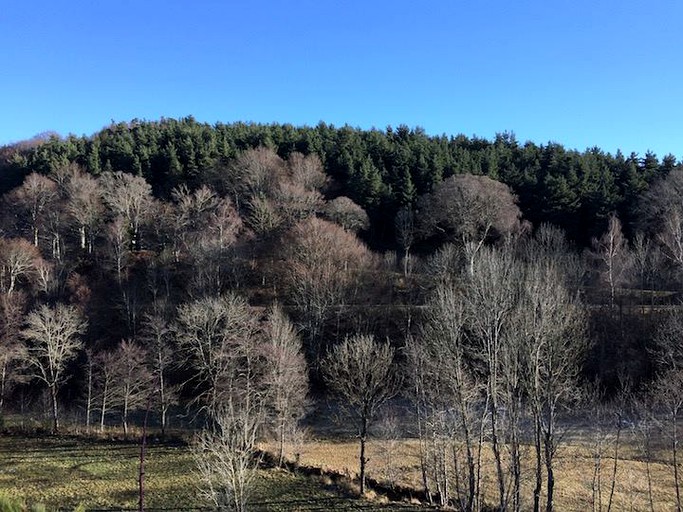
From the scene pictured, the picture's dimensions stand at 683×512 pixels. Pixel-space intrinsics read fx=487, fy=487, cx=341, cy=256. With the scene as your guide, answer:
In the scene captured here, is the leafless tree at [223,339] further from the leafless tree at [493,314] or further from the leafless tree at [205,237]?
the leafless tree at [493,314]

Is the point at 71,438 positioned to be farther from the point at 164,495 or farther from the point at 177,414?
the point at 164,495

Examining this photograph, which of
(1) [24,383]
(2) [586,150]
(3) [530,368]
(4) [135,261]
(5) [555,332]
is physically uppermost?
(2) [586,150]

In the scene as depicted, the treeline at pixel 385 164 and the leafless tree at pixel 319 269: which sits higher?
the treeline at pixel 385 164

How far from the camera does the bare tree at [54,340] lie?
37.1 metres

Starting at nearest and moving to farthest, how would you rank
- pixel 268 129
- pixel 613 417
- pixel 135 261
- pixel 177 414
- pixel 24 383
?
1. pixel 613 417
2. pixel 177 414
3. pixel 24 383
4. pixel 135 261
5. pixel 268 129

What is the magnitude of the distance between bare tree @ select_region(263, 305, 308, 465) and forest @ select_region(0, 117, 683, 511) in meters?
0.17

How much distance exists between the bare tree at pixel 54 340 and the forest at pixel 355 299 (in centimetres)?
37

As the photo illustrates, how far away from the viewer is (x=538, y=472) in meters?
19.3

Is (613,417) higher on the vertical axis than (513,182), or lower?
lower

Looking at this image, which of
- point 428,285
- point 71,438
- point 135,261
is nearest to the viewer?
point 71,438

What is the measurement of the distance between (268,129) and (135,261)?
3796 cm

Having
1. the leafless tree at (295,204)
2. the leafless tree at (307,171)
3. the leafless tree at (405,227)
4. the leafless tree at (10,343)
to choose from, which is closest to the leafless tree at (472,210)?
the leafless tree at (405,227)

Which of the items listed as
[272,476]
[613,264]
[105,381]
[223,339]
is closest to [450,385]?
[272,476]

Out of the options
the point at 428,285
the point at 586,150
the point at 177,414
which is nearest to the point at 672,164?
the point at 586,150
